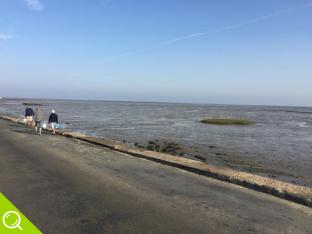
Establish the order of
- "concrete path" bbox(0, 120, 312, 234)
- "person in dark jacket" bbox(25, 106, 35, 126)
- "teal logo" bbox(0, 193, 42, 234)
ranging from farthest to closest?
"person in dark jacket" bbox(25, 106, 35, 126)
"concrete path" bbox(0, 120, 312, 234)
"teal logo" bbox(0, 193, 42, 234)

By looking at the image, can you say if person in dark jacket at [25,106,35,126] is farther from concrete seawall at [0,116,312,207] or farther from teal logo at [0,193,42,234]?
teal logo at [0,193,42,234]

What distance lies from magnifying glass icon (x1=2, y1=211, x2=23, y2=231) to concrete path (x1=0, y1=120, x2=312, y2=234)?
4.23 ft

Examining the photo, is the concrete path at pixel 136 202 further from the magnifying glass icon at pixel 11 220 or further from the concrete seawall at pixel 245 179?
the magnifying glass icon at pixel 11 220

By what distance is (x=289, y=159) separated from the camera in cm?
1537

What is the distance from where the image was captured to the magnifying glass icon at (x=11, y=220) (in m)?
2.92

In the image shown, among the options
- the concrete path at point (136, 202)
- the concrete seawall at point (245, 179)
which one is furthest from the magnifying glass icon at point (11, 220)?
the concrete seawall at point (245, 179)

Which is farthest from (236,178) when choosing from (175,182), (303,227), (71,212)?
(71,212)

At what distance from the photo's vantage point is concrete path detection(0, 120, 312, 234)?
467 cm

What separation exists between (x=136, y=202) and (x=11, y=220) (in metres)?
2.92

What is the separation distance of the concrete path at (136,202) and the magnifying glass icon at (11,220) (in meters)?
1.29

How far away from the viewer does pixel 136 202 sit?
567 centimetres

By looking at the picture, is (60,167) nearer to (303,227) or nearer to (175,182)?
(175,182)

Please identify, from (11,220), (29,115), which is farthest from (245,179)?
(29,115)

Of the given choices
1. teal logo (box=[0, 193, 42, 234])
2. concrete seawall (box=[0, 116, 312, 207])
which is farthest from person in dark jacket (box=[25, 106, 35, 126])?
teal logo (box=[0, 193, 42, 234])
